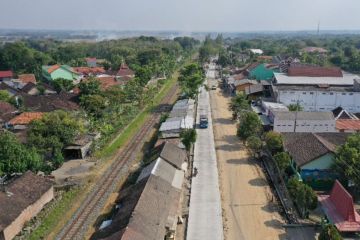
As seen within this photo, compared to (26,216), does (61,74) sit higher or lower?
higher

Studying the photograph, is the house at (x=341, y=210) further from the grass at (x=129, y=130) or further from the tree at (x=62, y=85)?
the tree at (x=62, y=85)

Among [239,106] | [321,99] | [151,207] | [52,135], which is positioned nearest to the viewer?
[151,207]

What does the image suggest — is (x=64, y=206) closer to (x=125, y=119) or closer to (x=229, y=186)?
(x=229, y=186)

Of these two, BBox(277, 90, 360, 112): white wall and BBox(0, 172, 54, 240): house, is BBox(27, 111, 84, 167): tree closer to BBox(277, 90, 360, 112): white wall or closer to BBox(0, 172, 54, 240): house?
BBox(0, 172, 54, 240): house

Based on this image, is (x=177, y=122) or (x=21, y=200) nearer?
(x=21, y=200)

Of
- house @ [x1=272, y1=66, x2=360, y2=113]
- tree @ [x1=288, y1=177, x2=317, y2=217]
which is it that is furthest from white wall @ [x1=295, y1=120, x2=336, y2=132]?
tree @ [x1=288, y1=177, x2=317, y2=217]

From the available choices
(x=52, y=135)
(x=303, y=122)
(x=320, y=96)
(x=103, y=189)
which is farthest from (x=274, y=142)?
(x=320, y=96)

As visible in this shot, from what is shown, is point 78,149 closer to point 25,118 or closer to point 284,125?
point 25,118
